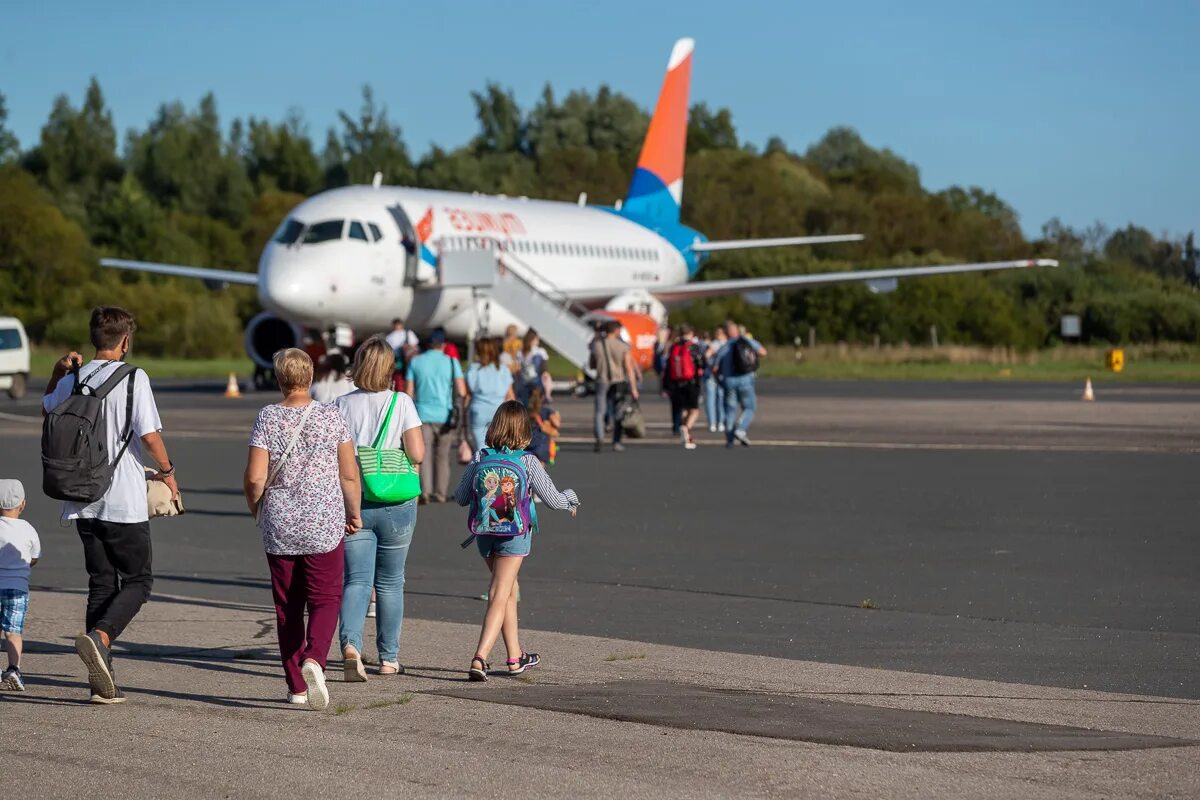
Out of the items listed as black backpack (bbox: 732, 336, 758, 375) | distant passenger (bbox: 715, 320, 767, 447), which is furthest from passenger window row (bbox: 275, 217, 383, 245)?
black backpack (bbox: 732, 336, 758, 375)

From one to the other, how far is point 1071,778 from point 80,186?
107m

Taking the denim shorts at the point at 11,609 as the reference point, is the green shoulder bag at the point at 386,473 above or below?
above

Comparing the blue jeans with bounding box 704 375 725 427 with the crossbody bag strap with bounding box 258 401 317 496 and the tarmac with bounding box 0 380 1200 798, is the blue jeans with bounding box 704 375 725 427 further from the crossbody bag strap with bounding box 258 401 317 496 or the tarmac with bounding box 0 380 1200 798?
the crossbody bag strap with bounding box 258 401 317 496

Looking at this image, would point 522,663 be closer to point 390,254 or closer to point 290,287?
point 290,287

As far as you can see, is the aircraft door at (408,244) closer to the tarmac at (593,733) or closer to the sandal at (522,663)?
the tarmac at (593,733)

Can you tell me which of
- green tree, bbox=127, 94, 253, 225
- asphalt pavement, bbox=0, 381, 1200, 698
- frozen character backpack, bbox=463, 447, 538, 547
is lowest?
asphalt pavement, bbox=0, 381, 1200, 698

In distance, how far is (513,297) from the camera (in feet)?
130

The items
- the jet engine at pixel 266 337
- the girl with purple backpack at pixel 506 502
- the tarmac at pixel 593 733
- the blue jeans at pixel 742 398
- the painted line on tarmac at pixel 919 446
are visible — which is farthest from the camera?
the jet engine at pixel 266 337

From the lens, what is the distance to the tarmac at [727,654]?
6.63 metres

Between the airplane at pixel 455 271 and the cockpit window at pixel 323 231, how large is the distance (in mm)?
27

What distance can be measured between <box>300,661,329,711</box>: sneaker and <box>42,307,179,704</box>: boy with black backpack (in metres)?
0.79

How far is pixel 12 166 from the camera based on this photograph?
104 metres

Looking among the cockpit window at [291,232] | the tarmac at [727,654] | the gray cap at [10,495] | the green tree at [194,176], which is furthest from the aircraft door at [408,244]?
the green tree at [194,176]

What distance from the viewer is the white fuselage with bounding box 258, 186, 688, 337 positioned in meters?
35.7
